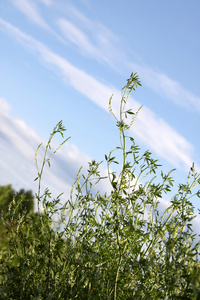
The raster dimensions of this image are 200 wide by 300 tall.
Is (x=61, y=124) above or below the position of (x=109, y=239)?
above

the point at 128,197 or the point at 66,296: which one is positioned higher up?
the point at 128,197

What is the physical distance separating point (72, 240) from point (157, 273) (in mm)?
894

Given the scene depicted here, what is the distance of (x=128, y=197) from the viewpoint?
11.8 feet

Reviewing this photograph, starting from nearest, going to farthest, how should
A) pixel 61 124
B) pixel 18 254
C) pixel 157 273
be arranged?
pixel 157 273 < pixel 18 254 < pixel 61 124

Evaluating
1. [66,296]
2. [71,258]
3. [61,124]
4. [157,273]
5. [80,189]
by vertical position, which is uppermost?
[61,124]

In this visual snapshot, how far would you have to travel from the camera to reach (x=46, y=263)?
11.4 ft

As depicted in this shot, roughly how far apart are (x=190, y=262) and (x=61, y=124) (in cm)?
190

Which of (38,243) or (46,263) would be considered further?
(38,243)

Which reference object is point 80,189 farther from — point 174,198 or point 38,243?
point 174,198

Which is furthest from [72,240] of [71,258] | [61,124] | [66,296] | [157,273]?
[61,124]

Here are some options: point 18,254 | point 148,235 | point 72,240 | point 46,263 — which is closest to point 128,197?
point 148,235

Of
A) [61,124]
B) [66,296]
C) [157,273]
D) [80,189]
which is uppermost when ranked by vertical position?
[61,124]

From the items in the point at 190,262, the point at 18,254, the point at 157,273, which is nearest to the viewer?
the point at 190,262

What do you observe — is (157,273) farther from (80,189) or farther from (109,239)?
(80,189)
